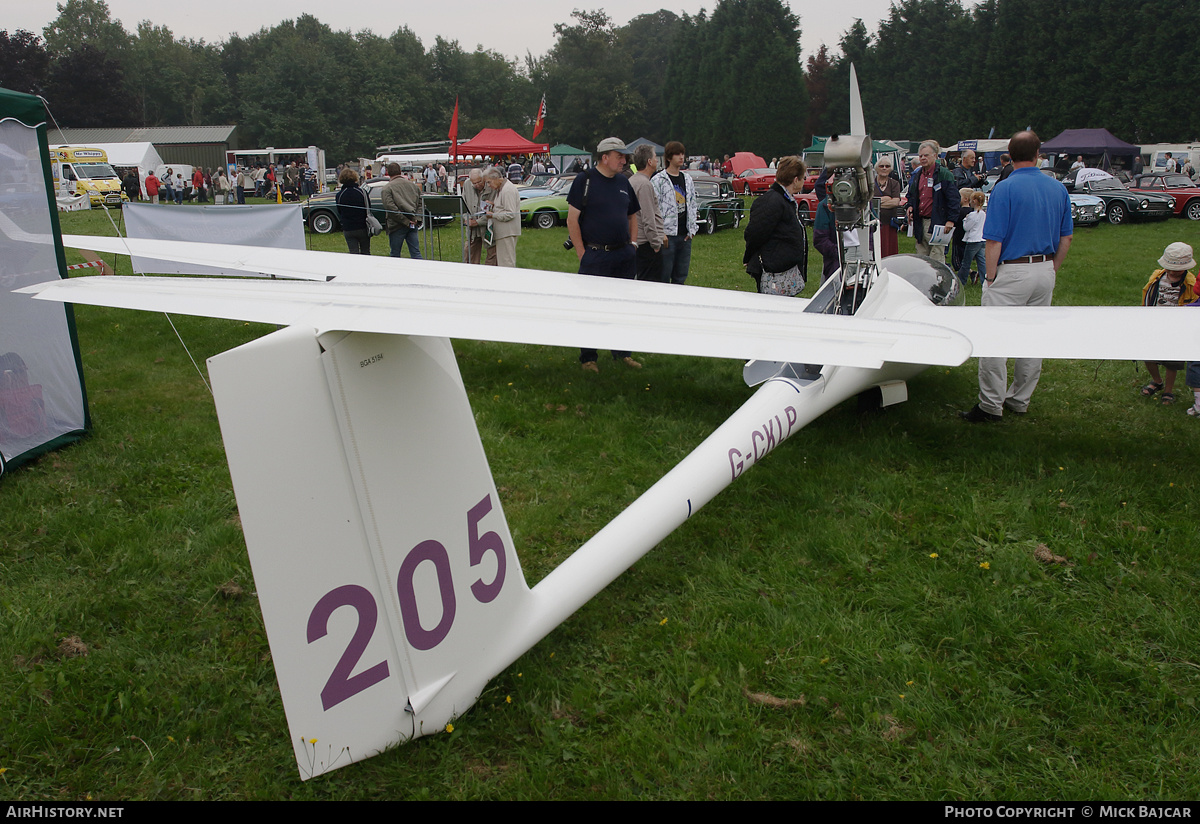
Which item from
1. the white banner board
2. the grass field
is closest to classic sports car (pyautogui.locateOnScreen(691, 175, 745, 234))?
the white banner board

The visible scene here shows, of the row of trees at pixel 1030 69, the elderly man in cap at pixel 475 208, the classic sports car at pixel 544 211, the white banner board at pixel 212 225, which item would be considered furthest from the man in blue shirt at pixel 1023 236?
the row of trees at pixel 1030 69

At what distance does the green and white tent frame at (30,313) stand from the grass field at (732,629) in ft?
0.88

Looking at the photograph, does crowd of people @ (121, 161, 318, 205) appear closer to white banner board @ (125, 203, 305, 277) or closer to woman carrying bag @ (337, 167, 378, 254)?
white banner board @ (125, 203, 305, 277)

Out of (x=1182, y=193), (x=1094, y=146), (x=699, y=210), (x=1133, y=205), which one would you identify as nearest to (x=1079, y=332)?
(x=699, y=210)

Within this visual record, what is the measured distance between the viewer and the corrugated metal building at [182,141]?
2153 inches

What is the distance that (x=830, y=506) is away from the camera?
452 cm

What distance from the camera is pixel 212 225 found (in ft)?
33.0

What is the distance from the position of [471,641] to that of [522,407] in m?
3.91

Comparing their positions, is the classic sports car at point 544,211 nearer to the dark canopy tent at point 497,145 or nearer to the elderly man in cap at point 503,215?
the elderly man in cap at point 503,215

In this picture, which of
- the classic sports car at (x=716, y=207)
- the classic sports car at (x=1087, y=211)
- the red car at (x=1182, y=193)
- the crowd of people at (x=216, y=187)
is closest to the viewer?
the classic sports car at (x=716, y=207)

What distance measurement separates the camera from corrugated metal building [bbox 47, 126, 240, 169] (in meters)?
54.7

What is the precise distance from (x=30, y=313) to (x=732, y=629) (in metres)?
5.15

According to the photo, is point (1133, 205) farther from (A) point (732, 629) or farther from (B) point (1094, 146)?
(A) point (732, 629)

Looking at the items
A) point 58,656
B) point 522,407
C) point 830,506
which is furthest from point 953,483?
point 58,656
